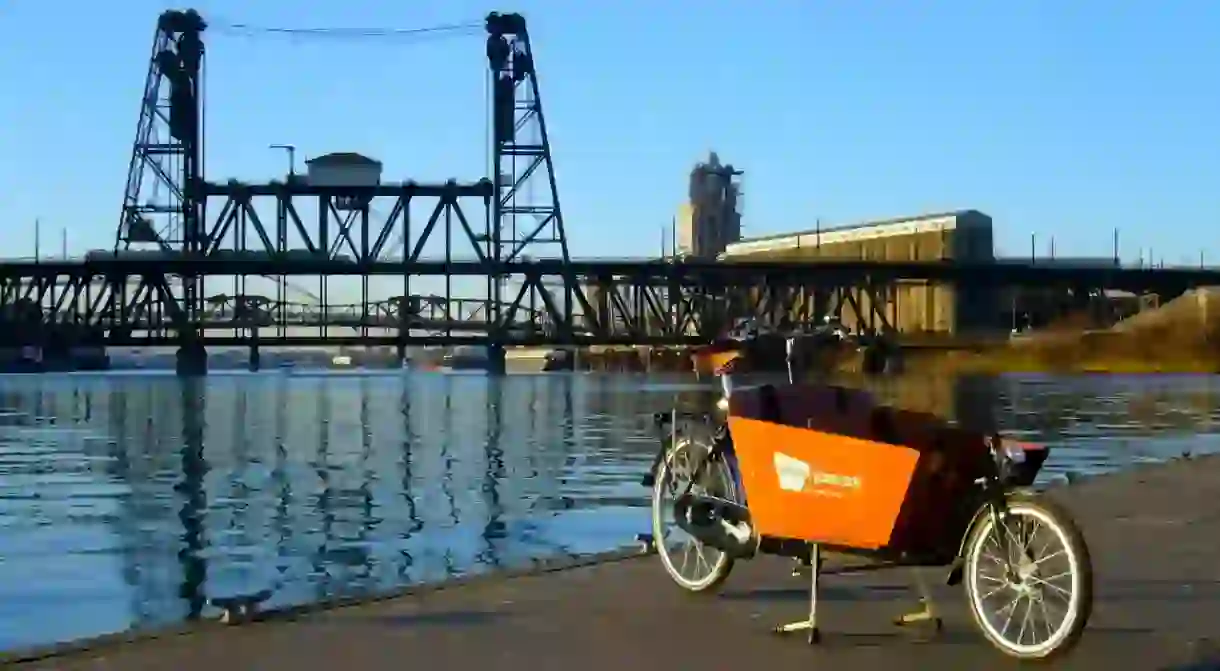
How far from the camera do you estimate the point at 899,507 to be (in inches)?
293

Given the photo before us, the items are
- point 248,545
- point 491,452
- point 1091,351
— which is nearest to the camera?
point 248,545

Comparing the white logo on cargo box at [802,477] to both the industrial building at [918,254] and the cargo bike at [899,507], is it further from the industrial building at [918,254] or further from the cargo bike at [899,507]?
the industrial building at [918,254]

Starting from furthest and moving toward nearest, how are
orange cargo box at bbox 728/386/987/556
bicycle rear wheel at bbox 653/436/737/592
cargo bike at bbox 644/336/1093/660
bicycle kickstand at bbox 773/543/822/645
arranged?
1. bicycle rear wheel at bbox 653/436/737/592
2. bicycle kickstand at bbox 773/543/822/645
3. orange cargo box at bbox 728/386/987/556
4. cargo bike at bbox 644/336/1093/660

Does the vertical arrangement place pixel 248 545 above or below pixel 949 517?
below

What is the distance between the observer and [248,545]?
14.1 metres

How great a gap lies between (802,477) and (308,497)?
1201cm

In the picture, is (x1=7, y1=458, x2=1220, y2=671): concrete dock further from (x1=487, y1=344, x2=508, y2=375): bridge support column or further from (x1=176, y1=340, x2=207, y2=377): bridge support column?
(x1=176, y1=340, x2=207, y2=377): bridge support column

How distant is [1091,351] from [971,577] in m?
110

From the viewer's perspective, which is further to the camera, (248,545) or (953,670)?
(248,545)

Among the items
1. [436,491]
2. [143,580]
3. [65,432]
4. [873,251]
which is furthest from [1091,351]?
[143,580]

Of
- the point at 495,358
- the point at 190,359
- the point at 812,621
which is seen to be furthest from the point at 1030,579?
the point at 190,359

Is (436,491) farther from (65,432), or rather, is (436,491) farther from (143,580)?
(65,432)

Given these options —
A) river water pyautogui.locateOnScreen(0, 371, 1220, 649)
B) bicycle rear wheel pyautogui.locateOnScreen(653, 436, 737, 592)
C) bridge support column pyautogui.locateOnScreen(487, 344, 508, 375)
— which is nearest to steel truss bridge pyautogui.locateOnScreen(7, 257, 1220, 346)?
bridge support column pyautogui.locateOnScreen(487, 344, 508, 375)

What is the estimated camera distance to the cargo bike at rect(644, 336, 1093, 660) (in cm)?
712
